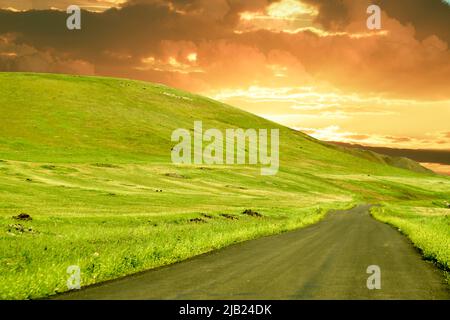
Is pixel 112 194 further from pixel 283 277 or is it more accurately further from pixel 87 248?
pixel 283 277

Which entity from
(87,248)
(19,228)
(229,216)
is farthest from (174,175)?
(87,248)

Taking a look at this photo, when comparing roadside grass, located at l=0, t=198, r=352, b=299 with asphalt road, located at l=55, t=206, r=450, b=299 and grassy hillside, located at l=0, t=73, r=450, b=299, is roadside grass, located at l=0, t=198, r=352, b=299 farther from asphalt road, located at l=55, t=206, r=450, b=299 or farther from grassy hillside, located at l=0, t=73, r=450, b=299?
asphalt road, located at l=55, t=206, r=450, b=299

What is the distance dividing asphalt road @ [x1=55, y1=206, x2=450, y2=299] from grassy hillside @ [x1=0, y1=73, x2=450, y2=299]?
1.69m

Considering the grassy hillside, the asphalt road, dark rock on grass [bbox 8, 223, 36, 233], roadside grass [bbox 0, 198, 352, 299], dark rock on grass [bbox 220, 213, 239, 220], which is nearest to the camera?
the asphalt road

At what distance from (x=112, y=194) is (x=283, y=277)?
207 ft

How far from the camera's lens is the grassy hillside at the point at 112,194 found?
24.8 m

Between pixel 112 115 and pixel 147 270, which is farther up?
pixel 112 115

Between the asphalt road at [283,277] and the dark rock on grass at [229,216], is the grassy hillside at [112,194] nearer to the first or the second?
the dark rock on grass at [229,216]

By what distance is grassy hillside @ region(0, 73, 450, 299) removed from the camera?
24828 millimetres

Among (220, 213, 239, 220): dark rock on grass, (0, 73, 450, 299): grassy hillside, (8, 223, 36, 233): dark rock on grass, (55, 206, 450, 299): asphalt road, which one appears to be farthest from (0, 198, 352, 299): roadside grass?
(220, 213, 239, 220): dark rock on grass
